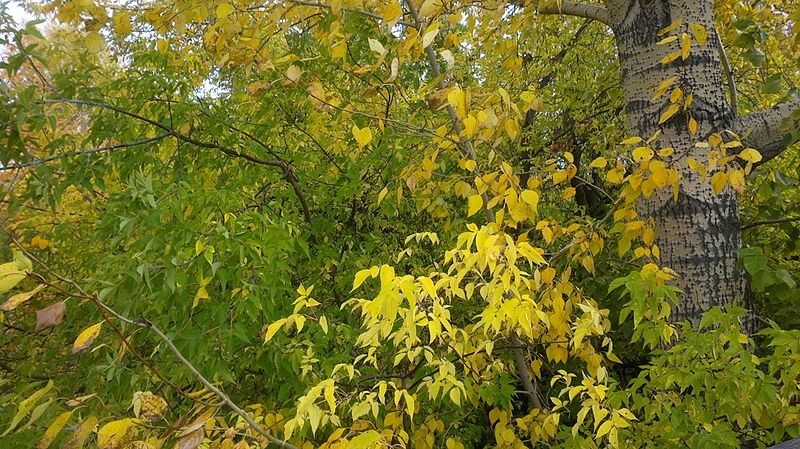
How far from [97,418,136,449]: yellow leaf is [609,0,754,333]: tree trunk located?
77.0 inches

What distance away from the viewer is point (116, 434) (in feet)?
3.43

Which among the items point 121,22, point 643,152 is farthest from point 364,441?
point 121,22

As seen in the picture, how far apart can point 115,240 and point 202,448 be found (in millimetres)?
867

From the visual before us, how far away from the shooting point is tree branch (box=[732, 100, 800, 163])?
2.20 meters

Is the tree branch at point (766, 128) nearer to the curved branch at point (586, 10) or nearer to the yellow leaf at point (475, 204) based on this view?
the curved branch at point (586, 10)

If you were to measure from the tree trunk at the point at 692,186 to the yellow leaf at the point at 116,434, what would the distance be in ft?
6.42

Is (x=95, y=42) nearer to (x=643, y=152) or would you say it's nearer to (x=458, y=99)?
(x=458, y=99)

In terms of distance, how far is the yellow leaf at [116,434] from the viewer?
102 centimetres

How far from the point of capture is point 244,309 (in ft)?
6.18

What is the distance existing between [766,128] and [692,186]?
40cm

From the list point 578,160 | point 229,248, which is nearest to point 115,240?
point 229,248

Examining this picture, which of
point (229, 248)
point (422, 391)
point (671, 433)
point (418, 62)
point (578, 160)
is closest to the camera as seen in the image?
point (671, 433)

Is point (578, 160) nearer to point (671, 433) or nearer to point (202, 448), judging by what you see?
point (671, 433)

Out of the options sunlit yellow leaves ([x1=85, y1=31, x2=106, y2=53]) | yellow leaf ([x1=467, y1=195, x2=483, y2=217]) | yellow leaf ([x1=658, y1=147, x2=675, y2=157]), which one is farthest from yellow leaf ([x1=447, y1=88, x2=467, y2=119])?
sunlit yellow leaves ([x1=85, y1=31, x2=106, y2=53])
